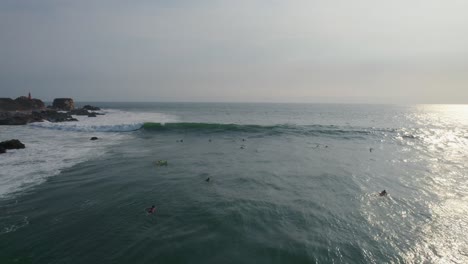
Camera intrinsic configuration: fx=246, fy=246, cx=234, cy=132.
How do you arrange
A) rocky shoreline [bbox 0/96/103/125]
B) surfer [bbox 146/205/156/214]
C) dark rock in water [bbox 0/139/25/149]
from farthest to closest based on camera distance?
rocky shoreline [bbox 0/96/103/125] → dark rock in water [bbox 0/139/25/149] → surfer [bbox 146/205/156/214]

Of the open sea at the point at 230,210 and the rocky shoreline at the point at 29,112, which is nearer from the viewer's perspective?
the open sea at the point at 230,210

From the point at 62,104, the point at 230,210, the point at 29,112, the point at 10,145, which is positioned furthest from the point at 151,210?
the point at 62,104

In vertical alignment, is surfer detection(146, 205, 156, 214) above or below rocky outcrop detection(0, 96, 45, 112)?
below

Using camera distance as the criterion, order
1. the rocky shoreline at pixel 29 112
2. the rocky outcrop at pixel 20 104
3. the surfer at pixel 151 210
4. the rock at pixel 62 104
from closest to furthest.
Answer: the surfer at pixel 151 210, the rocky shoreline at pixel 29 112, the rocky outcrop at pixel 20 104, the rock at pixel 62 104

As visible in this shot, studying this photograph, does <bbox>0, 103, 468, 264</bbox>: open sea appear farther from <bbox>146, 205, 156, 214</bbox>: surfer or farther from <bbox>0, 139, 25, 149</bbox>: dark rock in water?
<bbox>0, 139, 25, 149</bbox>: dark rock in water

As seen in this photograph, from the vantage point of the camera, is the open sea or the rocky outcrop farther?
the rocky outcrop

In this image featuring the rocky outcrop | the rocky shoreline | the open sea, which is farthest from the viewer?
the rocky outcrop

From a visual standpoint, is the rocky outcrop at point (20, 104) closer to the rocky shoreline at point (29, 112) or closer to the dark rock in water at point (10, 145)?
the rocky shoreline at point (29, 112)

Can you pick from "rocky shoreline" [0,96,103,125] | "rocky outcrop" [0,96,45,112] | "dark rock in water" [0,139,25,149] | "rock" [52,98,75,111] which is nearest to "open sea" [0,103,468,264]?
"dark rock in water" [0,139,25,149]

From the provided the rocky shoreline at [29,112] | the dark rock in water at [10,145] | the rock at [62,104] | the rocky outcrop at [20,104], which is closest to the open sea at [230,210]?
the dark rock in water at [10,145]

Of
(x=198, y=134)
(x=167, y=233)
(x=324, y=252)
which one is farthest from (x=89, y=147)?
(x=324, y=252)
